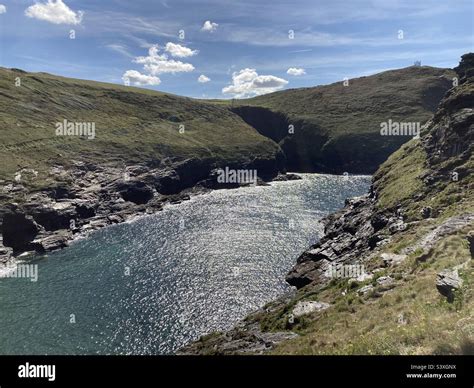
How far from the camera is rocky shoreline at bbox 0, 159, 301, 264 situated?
97312 millimetres

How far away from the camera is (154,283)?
72.2 meters

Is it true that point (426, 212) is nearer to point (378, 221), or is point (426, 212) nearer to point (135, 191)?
point (378, 221)

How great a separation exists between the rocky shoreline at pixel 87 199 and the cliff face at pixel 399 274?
226 ft

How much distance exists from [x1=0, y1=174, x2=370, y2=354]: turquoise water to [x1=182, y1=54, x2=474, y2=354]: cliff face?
7414 millimetres

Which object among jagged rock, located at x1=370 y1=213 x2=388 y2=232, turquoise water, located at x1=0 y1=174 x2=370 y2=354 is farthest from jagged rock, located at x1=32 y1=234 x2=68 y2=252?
jagged rock, located at x1=370 y1=213 x2=388 y2=232

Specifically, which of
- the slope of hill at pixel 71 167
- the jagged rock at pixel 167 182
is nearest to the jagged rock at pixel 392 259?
the slope of hill at pixel 71 167

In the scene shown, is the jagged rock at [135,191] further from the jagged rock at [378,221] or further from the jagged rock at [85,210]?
the jagged rock at [378,221]

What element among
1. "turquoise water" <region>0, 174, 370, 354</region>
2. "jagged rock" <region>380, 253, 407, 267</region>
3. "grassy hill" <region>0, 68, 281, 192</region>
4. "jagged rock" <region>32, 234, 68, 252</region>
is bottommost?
"turquoise water" <region>0, 174, 370, 354</region>

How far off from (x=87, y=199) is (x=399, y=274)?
111338mm

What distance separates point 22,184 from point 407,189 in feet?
353

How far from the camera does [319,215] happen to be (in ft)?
400

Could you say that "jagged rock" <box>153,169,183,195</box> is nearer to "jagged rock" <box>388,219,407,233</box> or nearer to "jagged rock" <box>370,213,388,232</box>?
"jagged rock" <box>370,213,388,232</box>

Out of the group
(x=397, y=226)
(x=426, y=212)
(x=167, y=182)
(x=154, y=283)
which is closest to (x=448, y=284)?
(x=426, y=212)
